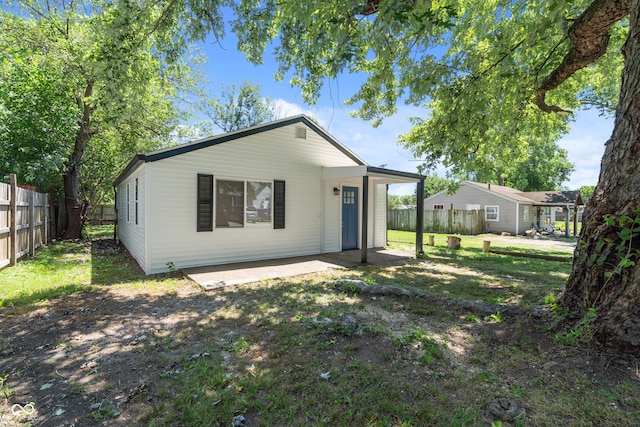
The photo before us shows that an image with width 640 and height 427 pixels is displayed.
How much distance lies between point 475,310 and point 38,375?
5039 mm

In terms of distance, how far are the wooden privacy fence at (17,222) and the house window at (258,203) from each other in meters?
5.24

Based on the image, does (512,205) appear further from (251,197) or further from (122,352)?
(122,352)

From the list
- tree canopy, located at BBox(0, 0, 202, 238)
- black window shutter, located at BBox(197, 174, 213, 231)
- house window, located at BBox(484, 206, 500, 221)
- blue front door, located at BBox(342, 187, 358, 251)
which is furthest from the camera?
house window, located at BBox(484, 206, 500, 221)

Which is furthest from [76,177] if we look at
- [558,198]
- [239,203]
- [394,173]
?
[558,198]

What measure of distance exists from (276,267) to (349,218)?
3.84 metres

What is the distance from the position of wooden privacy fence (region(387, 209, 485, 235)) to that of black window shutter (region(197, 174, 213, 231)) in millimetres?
17177

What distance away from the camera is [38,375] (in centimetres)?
282

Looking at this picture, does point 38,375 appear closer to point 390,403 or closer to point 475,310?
point 390,403

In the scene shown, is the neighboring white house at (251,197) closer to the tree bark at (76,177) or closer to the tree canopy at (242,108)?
the tree bark at (76,177)

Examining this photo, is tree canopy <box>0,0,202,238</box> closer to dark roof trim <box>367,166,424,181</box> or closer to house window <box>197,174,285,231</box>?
house window <box>197,174,285,231</box>

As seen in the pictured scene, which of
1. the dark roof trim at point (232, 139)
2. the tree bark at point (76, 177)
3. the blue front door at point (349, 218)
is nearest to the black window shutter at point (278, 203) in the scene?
the dark roof trim at point (232, 139)

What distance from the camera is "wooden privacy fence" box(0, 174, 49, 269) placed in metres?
6.66

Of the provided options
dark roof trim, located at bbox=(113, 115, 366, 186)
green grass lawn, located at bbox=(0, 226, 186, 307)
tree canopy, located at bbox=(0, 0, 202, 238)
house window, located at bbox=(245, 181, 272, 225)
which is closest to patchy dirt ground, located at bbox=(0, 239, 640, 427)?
green grass lawn, located at bbox=(0, 226, 186, 307)

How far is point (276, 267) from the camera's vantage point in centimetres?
766
